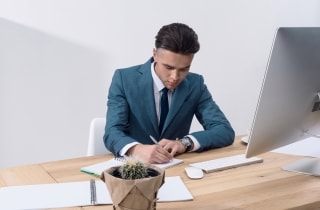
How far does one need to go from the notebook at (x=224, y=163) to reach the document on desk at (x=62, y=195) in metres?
0.16

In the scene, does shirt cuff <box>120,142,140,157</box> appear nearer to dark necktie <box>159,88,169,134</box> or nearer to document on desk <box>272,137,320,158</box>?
dark necktie <box>159,88,169,134</box>

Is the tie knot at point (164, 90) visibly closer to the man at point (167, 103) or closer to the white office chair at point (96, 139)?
the man at point (167, 103)

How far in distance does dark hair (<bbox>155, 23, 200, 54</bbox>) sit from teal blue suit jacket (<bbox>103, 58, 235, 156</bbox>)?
0.17 m

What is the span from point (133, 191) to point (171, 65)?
80cm

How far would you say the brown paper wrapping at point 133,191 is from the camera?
3.19 feet

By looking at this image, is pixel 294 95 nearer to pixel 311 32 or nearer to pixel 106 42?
pixel 311 32

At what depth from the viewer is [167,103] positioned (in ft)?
6.01

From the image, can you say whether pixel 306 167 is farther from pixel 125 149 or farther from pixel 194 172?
pixel 125 149

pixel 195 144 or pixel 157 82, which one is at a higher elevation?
pixel 157 82

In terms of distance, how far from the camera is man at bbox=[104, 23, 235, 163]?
1667mm

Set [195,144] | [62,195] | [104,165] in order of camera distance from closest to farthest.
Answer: [62,195]
[104,165]
[195,144]

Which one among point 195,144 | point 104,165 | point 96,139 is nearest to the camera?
point 104,165

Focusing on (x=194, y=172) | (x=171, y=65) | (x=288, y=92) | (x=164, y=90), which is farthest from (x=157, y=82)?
(x=288, y=92)

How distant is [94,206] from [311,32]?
2.43 ft
